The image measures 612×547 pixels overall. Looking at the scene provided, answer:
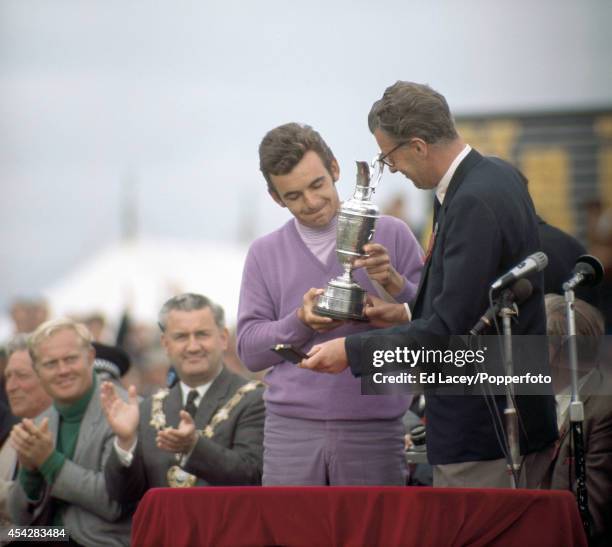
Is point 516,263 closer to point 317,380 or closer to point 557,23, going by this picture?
point 317,380

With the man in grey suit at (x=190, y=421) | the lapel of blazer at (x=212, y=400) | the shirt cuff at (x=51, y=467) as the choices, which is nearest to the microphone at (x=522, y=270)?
the man in grey suit at (x=190, y=421)

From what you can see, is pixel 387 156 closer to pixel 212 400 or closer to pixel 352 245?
pixel 352 245

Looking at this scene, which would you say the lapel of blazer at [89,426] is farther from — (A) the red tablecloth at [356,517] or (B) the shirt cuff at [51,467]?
(A) the red tablecloth at [356,517]

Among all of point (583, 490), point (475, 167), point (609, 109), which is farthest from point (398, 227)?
point (609, 109)

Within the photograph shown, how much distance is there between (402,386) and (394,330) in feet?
0.67

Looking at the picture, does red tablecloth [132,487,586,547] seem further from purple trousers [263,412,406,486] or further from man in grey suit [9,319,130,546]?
man in grey suit [9,319,130,546]

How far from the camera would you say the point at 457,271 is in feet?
10.7

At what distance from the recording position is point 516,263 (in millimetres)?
3334

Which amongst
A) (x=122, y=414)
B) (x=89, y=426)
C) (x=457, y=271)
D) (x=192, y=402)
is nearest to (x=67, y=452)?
(x=89, y=426)

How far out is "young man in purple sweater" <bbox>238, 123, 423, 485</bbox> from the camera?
144 inches

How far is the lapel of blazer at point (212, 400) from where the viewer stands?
4.43 m

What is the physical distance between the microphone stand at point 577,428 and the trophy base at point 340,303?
0.56m

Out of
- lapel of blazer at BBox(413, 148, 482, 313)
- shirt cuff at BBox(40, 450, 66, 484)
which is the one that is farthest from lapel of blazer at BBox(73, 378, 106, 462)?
lapel of blazer at BBox(413, 148, 482, 313)

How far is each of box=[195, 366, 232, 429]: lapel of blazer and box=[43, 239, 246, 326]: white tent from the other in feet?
8.18
